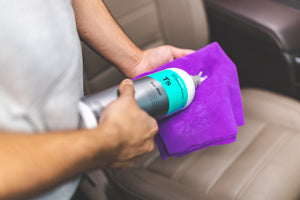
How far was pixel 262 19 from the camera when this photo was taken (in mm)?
1150

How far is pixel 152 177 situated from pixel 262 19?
2.20 ft

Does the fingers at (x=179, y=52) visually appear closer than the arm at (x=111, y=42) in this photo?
No

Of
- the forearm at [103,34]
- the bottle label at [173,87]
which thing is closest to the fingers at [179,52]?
the forearm at [103,34]

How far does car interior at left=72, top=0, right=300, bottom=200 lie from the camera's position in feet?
2.97

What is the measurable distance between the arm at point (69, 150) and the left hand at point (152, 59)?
0.31 meters

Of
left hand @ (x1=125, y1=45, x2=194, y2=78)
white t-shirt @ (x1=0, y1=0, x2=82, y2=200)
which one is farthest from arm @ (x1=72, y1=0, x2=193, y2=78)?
white t-shirt @ (x1=0, y1=0, x2=82, y2=200)

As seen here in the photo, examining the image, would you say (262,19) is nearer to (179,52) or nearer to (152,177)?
(179,52)

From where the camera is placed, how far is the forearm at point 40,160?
474mm

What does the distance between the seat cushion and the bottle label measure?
26cm

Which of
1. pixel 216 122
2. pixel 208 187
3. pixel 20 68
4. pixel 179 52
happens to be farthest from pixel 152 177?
pixel 20 68

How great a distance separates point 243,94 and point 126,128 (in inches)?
27.9

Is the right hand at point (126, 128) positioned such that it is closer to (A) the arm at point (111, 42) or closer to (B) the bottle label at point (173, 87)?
(B) the bottle label at point (173, 87)

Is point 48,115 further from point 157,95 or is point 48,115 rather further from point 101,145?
point 157,95

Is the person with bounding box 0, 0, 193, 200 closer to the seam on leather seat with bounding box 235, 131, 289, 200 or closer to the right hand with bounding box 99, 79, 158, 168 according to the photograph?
the right hand with bounding box 99, 79, 158, 168
